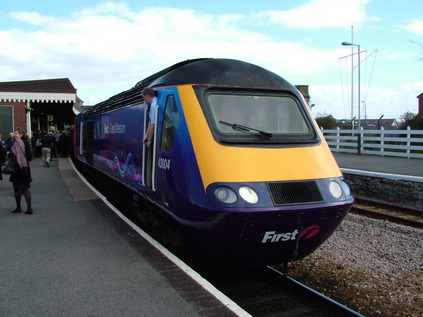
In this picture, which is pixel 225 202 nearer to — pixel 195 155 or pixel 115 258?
pixel 195 155

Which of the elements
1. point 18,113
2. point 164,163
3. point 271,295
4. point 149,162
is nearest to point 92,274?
point 164,163

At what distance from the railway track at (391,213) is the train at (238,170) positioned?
4389 millimetres

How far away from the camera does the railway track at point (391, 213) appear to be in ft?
27.6

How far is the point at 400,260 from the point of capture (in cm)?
643

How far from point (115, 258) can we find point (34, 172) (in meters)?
12.5

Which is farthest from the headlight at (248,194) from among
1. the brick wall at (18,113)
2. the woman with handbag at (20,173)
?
the brick wall at (18,113)

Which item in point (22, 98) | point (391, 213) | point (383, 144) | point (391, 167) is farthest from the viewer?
point (22, 98)

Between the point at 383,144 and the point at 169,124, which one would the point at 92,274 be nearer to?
the point at 169,124

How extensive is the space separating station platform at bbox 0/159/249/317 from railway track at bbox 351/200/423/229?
18.5ft

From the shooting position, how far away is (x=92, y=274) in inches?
178

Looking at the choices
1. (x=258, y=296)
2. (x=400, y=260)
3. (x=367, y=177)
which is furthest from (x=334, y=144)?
(x=258, y=296)

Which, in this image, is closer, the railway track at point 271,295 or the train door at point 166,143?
the railway track at point 271,295

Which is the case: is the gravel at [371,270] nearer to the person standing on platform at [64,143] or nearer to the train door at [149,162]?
the train door at [149,162]

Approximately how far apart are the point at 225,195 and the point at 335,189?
1345 mm
